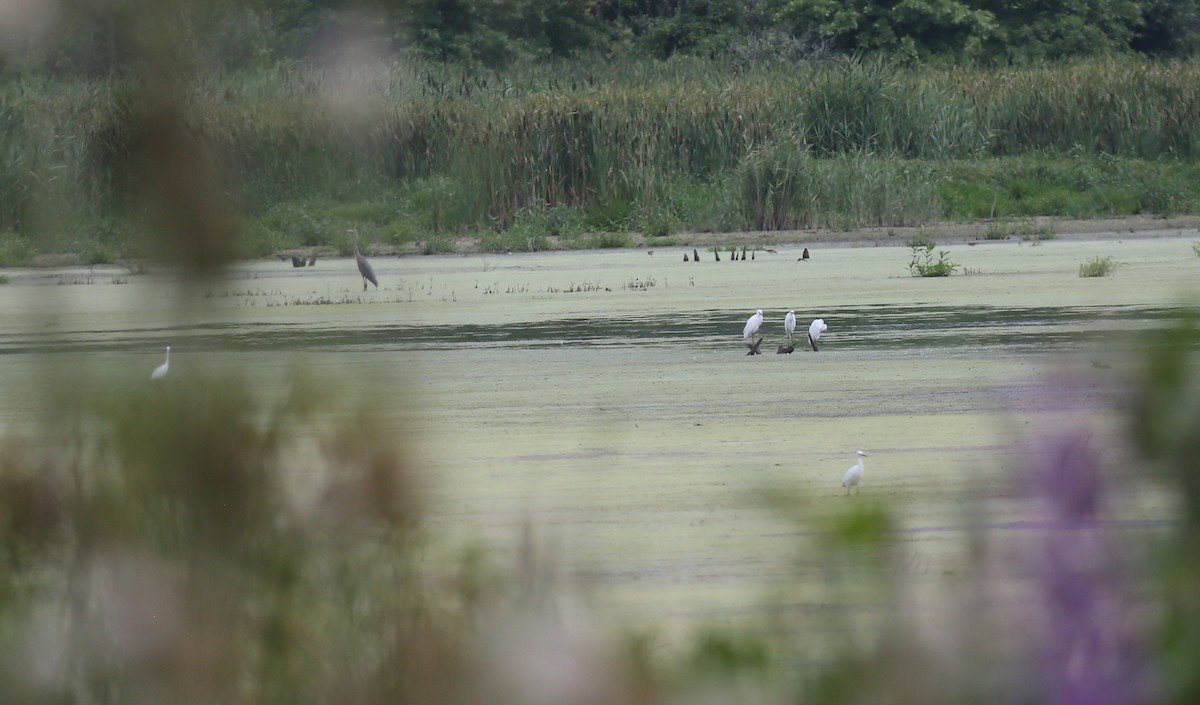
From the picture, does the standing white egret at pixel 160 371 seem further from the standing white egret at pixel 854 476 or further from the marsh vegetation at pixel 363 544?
the standing white egret at pixel 854 476

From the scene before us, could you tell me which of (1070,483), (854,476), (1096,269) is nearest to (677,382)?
(854,476)

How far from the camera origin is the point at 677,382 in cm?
885

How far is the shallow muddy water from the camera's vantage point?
211 centimetres

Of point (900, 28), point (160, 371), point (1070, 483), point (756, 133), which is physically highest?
point (900, 28)

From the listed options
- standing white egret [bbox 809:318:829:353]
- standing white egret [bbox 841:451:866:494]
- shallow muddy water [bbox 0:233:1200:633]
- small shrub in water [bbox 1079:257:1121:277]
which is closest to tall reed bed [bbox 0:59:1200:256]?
shallow muddy water [bbox 0:233:1200:633]

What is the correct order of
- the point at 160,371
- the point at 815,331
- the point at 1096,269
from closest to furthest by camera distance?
the point at 160,371 < the point at 815,331 < the point at 1096,269

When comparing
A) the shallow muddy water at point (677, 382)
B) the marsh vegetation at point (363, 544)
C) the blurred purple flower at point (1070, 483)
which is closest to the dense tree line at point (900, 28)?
the shallow muddy water at point (677, 382)

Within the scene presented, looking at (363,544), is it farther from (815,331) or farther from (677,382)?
(815,331)

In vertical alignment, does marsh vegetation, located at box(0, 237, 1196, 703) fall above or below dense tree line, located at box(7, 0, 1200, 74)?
below

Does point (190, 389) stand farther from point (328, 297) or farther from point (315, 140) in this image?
point (328, 297)

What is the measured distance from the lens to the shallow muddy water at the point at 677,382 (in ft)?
6.93

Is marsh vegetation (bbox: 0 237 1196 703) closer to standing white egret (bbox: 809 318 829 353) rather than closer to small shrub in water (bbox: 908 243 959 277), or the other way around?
standing white egret (bbox: 809 318 829 353)

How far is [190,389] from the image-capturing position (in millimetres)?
2012

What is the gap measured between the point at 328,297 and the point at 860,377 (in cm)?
779
